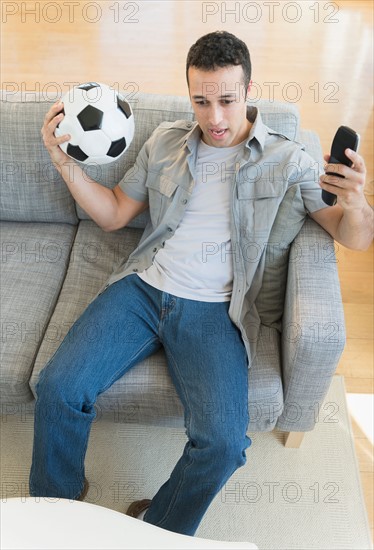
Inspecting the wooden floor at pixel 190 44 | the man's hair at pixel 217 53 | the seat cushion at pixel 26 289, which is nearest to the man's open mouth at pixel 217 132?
the man's hair at pixel 217 53

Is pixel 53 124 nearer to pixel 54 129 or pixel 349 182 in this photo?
pixel 54 129

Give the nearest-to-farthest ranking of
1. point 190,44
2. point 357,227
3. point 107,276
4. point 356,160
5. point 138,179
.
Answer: point 356,160, point 357,227, point 138,179, point 107,276, point 190,44

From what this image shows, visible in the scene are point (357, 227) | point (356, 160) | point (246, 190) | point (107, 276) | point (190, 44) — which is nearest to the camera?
point (356, 160)

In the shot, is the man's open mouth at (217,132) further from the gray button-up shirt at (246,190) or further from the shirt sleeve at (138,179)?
the shirt sleeve at (138,179)

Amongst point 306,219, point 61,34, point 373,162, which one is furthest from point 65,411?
point 61,34

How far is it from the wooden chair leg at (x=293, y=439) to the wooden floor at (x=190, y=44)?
1.43 meters

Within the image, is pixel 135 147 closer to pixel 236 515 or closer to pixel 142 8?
pixel 236 515

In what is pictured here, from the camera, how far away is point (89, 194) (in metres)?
1.60

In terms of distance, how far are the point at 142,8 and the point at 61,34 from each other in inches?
28.1

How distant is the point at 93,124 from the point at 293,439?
1111 millimetres

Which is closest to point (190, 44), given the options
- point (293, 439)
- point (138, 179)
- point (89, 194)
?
point (138, 179)

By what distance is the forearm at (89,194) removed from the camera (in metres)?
1.56

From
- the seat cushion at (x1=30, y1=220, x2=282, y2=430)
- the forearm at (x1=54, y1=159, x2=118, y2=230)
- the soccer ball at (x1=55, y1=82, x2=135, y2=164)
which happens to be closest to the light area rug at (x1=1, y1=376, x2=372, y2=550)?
the seat cushion at (x1=30, y1=220, x2=282, y2=430)

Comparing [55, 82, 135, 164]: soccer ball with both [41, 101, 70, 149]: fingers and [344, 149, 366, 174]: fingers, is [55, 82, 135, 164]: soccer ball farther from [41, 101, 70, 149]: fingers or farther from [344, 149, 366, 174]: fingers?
[344, 149, 366, 174]: fingers
